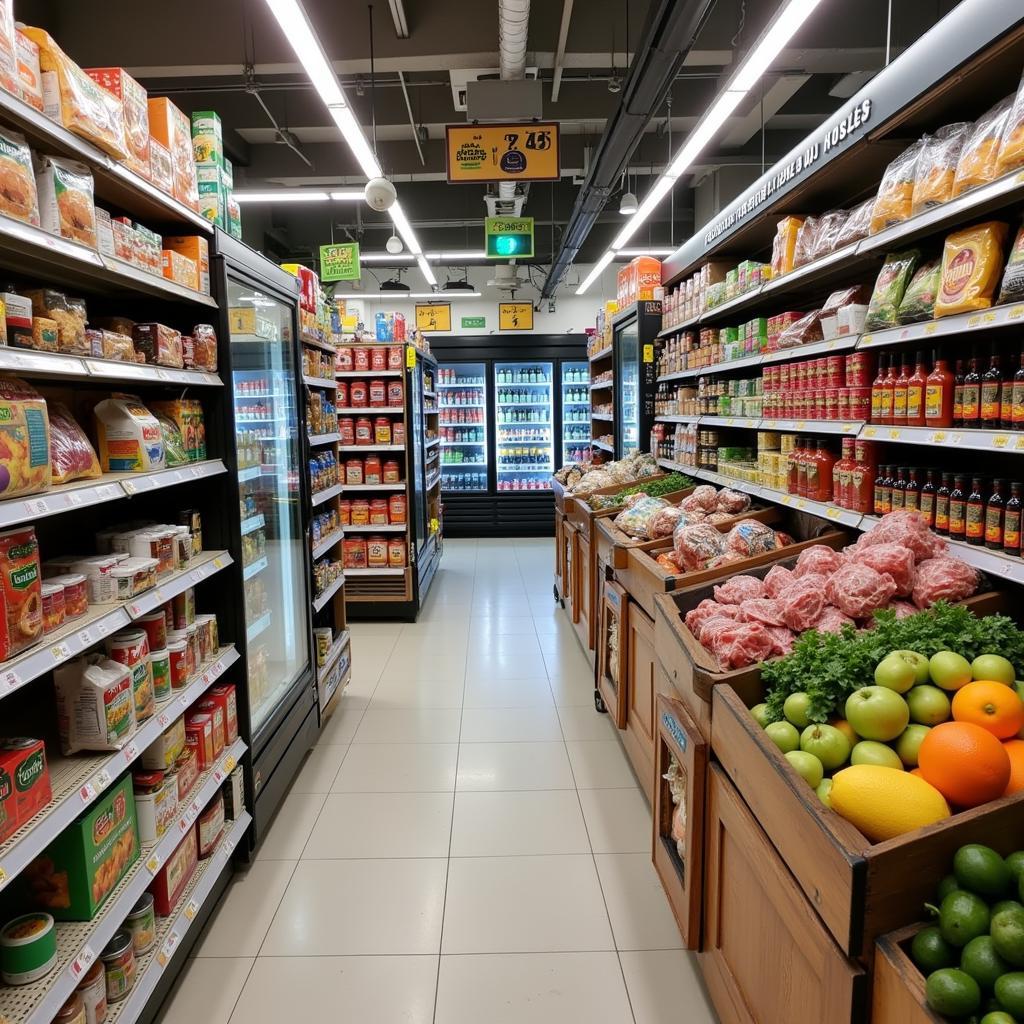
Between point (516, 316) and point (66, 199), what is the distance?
12427mm

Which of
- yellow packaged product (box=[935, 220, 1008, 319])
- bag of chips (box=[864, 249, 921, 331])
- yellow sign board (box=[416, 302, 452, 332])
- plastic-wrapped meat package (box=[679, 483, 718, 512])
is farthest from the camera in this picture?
yellow sign board (box=[416, 302, 452, 332])

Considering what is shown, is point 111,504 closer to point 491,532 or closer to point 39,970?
point 39,970

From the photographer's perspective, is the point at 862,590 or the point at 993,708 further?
the point at 862,590

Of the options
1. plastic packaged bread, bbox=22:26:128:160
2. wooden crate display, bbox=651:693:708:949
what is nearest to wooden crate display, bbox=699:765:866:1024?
wooden crate display, bbox=651:693:708:949

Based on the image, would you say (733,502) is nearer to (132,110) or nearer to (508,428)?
(132,110)

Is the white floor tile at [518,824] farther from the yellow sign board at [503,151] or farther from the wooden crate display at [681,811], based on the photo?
the yellow sign board at [503,151]

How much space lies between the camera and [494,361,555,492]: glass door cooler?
1122cm

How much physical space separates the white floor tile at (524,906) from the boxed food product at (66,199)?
2419 mm

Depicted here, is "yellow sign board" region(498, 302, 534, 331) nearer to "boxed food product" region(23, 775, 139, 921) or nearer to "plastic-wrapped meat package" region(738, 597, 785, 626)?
"plastic-wrapped meat package" region(738, 597, 785, 626)

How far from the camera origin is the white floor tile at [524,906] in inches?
98.1

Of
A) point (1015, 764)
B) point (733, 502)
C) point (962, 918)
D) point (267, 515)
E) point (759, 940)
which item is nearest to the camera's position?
point (962, 918)

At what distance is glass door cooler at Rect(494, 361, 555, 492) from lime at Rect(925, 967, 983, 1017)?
10150 millimetres

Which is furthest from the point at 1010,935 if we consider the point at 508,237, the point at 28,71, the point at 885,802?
the point at 508,237

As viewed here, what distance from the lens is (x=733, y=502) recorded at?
155 inches
